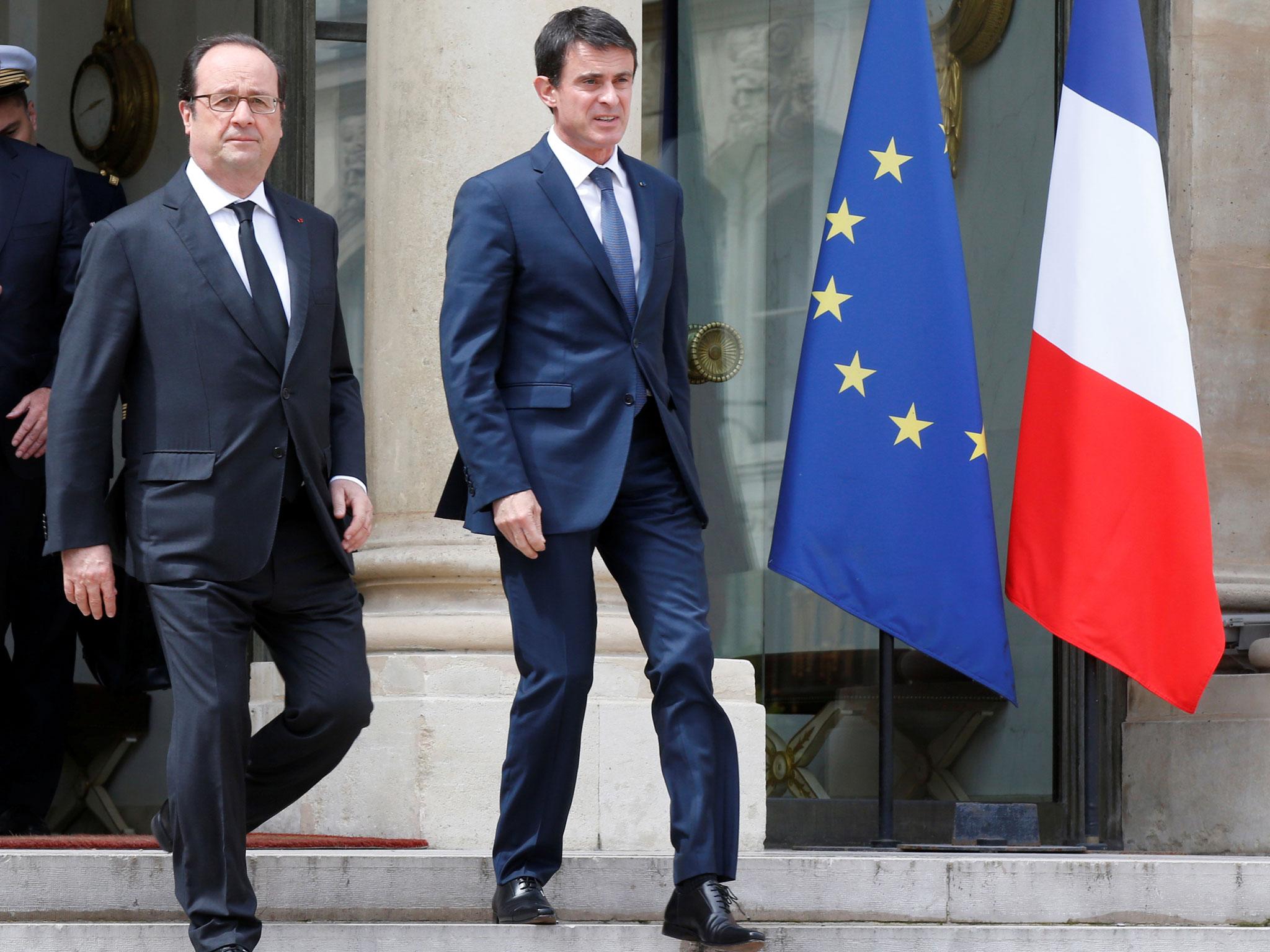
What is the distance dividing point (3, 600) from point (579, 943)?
262 cm

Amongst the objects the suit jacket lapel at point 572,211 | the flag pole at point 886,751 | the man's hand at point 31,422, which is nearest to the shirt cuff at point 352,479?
the suit jacket lapel at point 572,211

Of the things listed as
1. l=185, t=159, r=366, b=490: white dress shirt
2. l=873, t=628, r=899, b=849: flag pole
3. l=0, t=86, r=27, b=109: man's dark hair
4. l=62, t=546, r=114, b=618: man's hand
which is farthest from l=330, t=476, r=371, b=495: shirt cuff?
l=873, t=628, r=899, b=849: flag pole

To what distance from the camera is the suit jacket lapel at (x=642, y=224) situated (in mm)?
4516

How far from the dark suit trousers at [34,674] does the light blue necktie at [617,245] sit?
2.40 m

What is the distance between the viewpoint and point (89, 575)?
4.13m

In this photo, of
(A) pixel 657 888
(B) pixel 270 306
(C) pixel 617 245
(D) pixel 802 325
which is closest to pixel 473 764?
(A) pixel 657 888

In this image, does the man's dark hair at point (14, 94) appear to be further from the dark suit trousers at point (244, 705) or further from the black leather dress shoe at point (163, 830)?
the black leather dress shoe at point (163, 830)

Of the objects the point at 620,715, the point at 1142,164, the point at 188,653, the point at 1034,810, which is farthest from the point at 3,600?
the point at 1142,164

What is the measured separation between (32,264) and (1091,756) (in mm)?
3449

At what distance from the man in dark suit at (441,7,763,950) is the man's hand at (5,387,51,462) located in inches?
73.9

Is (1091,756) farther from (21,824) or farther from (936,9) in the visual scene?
(21,824)

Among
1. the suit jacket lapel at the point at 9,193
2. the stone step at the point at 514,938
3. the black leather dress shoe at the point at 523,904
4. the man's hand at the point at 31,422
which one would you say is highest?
the suit jacket lapel at the point at 9,193

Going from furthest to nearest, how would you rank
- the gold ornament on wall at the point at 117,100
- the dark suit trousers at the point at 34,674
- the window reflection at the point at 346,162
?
the gold ornament on wall at the point at 117,100 < the window reflection at the point at 346,162 < the dark suit trousers at the point at 34,674

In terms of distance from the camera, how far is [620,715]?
5.96 m
